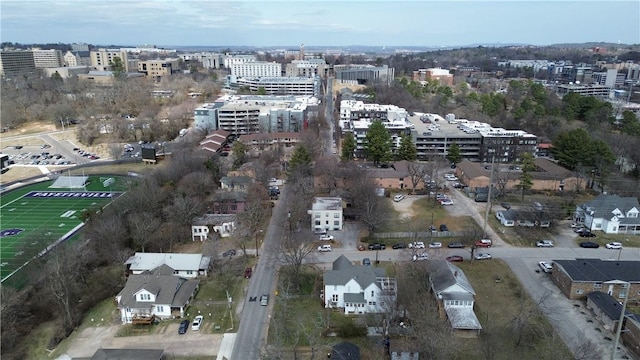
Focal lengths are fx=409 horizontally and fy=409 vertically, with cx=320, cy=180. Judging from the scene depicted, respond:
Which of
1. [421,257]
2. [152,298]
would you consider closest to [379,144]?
[421,257]

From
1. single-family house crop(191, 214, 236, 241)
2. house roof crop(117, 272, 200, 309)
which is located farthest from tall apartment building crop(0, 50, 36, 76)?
house roof crop(117, 272, 200, 309)

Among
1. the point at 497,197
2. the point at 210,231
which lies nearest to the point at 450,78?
the point at 497,197

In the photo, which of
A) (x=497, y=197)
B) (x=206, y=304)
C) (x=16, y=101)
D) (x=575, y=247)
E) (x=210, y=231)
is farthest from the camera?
(x=16, y=101)

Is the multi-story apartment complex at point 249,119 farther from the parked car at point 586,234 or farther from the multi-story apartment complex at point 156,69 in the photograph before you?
the multi-story apartment complex at point 156,69

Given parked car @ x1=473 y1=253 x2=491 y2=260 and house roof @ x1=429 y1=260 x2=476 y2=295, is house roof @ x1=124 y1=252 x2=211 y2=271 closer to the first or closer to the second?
house roof @ x1=429 y1=260 x2=476 y2=295

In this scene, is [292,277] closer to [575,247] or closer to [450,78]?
[575,247]

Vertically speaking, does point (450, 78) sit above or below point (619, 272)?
above

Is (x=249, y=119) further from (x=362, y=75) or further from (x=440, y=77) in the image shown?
(x=440, y=77)
